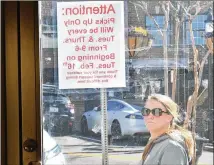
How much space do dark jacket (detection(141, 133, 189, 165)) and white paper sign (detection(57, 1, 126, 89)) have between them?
390mm

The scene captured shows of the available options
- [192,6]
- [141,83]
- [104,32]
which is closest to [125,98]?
[141,83]

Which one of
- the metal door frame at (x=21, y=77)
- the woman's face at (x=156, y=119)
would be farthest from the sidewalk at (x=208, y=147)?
the metal door frame at (x=21, y=77)

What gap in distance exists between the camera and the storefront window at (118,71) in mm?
3664

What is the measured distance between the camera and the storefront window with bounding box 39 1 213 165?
366cm

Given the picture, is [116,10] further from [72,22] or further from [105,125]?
[105,125]

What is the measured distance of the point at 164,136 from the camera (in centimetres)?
370

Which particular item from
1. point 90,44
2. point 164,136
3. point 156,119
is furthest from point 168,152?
point 90,44

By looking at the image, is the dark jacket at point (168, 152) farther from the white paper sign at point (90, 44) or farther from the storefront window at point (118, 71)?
the white paper sign at point (90, 44)

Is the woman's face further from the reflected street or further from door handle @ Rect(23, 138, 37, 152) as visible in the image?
door handle @ Rect(23, 138, 37, 152)

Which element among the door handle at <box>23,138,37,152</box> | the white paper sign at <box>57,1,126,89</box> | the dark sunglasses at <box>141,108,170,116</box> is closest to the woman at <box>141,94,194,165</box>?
the dark sunglasses at <box>141,108,170,116</box>

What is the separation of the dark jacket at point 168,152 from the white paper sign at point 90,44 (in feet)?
1.28

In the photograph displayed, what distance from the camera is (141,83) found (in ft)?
12.0

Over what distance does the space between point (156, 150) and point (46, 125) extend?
632 mm

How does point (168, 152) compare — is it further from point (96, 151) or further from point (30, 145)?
point (30, 145)
